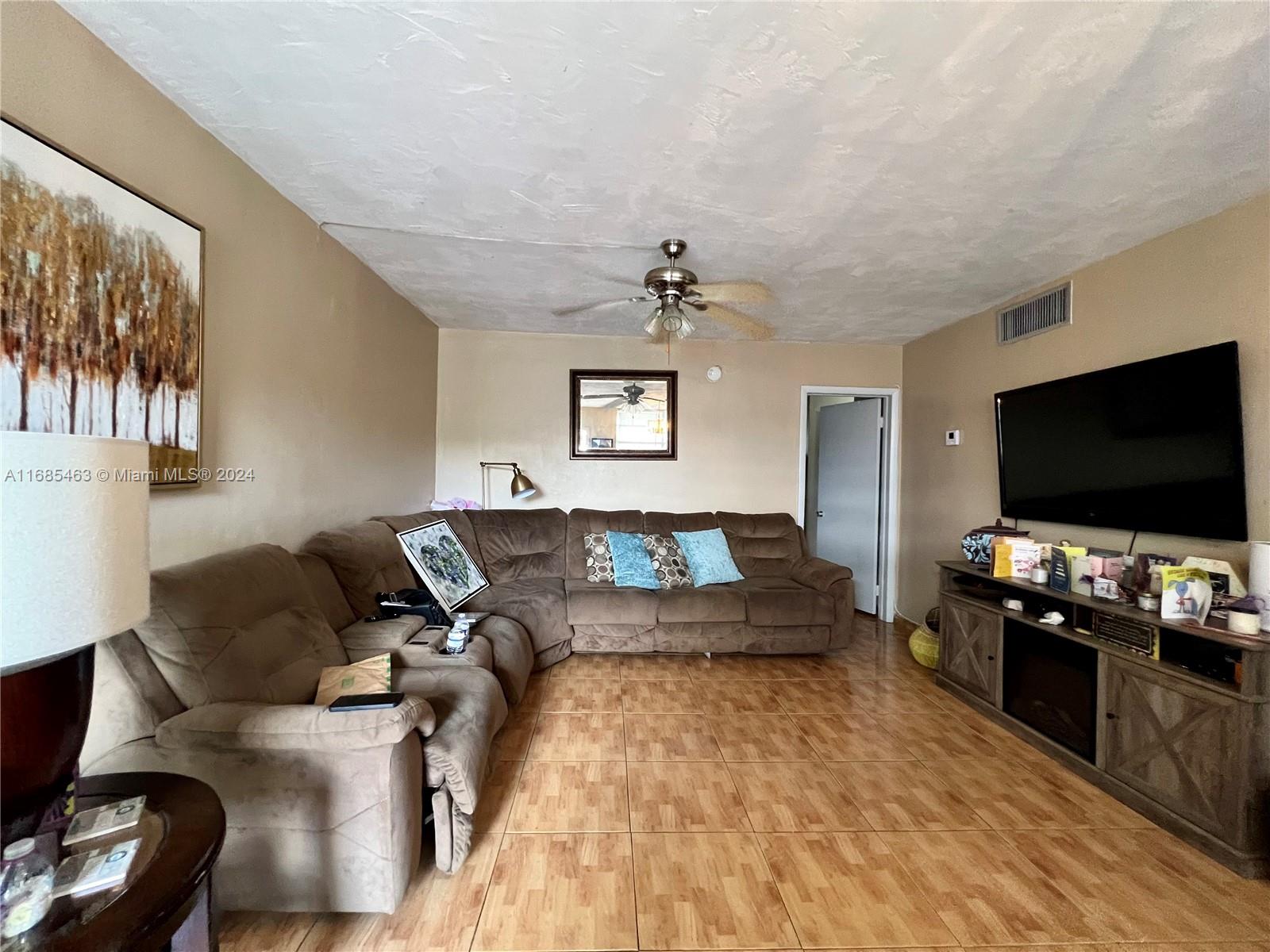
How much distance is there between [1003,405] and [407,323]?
3.90 meters

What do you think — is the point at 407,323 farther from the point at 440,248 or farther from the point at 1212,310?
the point at 1212,310

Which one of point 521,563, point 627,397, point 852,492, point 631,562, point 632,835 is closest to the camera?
point 632,835

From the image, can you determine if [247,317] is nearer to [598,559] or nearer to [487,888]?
[487,888]

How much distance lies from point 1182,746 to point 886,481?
9.14 feet

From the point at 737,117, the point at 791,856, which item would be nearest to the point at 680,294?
the point at 737,117

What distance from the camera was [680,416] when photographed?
4.43 m

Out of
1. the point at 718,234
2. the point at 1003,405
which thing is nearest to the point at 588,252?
the point at 718,234

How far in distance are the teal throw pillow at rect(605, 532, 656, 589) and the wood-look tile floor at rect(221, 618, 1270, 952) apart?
116cm

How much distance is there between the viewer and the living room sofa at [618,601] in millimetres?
3334

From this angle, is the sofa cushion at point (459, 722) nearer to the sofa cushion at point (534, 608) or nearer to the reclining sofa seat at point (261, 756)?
the reclining sofa seat at point (261, 756)

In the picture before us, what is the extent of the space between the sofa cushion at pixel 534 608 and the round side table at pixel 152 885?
2.00m

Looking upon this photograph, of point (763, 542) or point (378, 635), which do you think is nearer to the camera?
point (378, 635)

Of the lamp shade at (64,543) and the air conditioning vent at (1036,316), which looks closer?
the lamp shade at (64,543)

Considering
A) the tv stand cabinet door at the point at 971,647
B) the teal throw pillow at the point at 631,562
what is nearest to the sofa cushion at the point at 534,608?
the teal throw pillow at the point at 631,562
